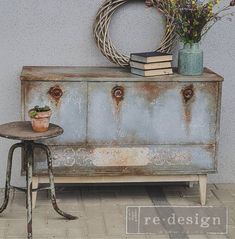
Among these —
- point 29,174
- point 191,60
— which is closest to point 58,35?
point 191,60

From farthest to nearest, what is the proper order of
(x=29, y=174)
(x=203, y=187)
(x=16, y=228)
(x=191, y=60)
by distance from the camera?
(x=203, y=187) → (x=191, y=60) → (x=16, y=228) → (x=29, y=174)

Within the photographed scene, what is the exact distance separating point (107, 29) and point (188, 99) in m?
0.71

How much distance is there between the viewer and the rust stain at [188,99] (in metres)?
4.63

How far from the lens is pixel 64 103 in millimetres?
4598

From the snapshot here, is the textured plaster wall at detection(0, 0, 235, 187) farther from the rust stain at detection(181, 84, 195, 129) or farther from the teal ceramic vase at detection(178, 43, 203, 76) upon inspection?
the rust stain at detection(181, 84, 195, 129)

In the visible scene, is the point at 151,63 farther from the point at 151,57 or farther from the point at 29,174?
the point at 29,174

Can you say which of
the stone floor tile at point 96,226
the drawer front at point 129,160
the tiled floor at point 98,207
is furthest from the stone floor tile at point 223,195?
the stone floor tile at point 96,226

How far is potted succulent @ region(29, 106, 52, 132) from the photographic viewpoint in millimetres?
4199

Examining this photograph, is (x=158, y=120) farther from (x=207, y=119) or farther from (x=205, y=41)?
(x=205, y=41)

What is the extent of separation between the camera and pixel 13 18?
16.1 feet

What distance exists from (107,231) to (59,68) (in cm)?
119

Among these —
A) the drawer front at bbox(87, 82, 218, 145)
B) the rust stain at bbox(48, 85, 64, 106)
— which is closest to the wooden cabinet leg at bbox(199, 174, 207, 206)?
the drawer front at bbox(87, 82, 218, 145)

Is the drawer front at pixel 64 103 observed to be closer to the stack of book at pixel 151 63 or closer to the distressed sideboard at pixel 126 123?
the distressed sideboard at pixel 126 123

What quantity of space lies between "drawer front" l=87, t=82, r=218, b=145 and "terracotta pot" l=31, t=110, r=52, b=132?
44cm
